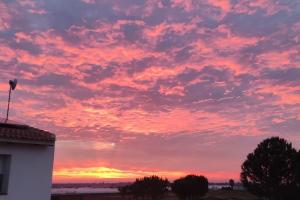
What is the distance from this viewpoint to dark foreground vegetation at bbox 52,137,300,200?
45375mm

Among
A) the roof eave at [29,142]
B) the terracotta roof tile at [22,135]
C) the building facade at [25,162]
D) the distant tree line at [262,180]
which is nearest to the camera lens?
the roof eave at [29,142]

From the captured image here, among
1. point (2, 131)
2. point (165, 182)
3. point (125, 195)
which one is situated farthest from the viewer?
point (125, 195)

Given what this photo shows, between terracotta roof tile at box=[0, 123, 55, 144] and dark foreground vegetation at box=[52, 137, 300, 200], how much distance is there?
2662cm

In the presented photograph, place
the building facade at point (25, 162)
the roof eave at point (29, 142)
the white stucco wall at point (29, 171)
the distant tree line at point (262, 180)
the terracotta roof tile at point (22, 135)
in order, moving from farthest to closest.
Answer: the distant tree line at point (262, 180)
the white stucco wall at point (29, 171)
the building facade at point (25, 162)
the terracotta roof tile at point (22, 135)
the roof eave at point (29, 142)

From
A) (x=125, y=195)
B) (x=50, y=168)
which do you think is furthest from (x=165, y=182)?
(x=50, y=168)

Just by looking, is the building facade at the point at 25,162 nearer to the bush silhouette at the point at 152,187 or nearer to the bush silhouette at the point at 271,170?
the bush silhouette at the point at 152,187

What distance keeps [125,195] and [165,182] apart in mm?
8312

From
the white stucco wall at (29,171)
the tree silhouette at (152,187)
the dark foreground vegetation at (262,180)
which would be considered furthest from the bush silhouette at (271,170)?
the white stucco wall at (29,171)

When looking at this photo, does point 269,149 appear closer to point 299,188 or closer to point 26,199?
point 299,188

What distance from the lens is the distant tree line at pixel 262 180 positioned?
149 feet

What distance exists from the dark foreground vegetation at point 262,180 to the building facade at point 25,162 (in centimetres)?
2615

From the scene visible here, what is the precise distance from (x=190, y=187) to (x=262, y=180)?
7218mm

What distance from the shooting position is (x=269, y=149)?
47.2 metres

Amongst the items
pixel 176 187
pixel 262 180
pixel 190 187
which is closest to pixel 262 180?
pixel 262 180
